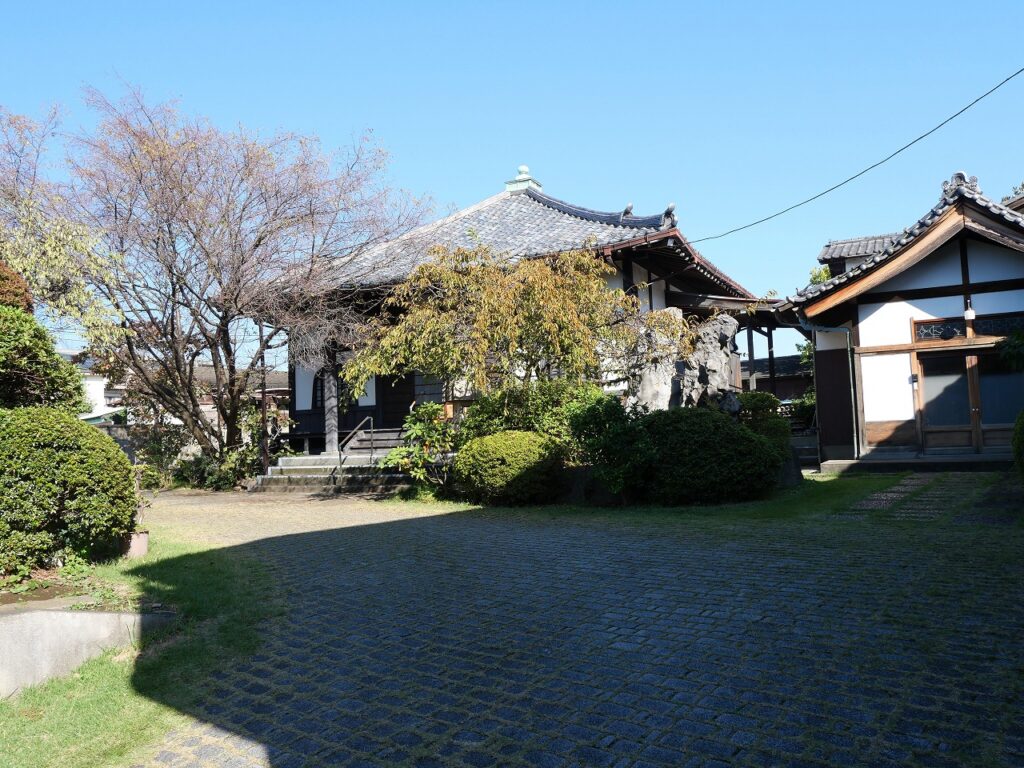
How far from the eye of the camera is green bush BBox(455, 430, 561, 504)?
471 inches

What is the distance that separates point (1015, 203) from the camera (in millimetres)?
17750

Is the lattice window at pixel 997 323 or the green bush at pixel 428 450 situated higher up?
the lattice window at pixel 997 323

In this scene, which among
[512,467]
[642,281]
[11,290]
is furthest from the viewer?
[642,281]

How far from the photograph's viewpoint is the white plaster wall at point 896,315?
1513cm

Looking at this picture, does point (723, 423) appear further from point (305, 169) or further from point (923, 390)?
point (305, 169)

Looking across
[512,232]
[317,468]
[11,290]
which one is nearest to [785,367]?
[512,232]

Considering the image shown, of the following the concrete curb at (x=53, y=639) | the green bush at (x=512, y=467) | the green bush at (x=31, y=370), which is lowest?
the concrete curb at (x=53, y=639)

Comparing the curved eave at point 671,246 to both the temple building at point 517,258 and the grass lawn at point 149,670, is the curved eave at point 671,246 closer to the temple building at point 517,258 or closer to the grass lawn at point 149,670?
the temple building at point 517,258

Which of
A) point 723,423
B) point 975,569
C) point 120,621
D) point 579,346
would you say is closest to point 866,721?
point 975,569

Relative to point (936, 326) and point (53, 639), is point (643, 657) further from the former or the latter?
point (936, 326)

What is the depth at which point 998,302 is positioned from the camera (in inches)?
582

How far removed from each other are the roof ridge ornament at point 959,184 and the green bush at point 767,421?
212 inches

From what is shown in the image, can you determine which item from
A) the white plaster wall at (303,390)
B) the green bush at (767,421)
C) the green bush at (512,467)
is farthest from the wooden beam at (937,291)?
the white plaster wall at (303,390)

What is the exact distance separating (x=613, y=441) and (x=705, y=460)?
137cm
